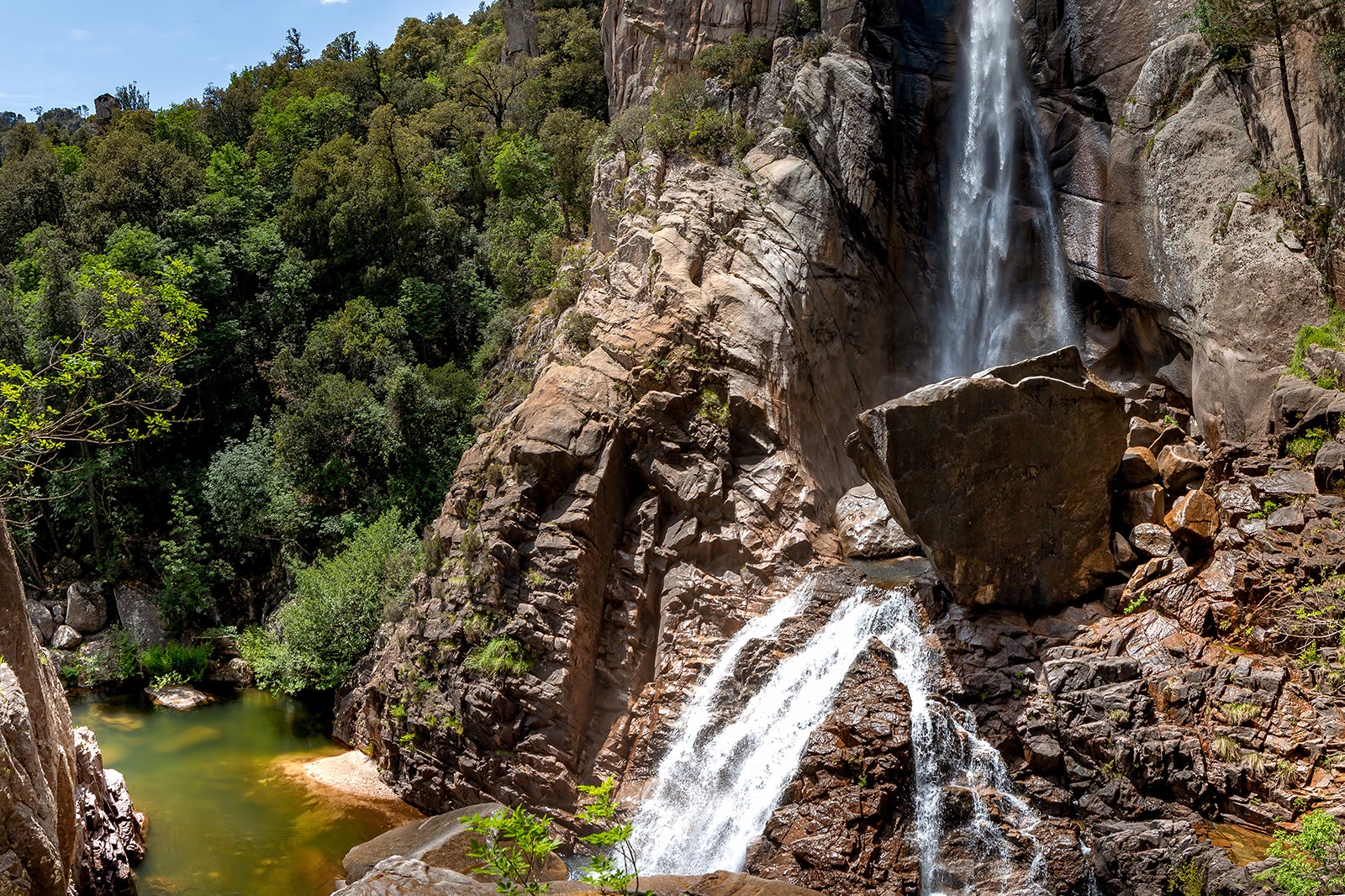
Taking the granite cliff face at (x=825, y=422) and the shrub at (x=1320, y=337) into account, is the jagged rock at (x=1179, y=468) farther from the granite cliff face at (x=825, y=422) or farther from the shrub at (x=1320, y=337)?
the shrub at (x=1320, y=337)

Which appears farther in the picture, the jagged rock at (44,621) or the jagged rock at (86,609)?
the jagged rock at (86,609)

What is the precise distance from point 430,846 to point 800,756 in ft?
20.3

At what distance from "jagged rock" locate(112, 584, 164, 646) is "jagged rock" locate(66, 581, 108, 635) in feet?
1.57

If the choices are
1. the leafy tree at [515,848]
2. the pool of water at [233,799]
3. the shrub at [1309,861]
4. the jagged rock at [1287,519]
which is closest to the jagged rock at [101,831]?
the pool of water at [233,799]

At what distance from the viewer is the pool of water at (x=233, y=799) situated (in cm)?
1686

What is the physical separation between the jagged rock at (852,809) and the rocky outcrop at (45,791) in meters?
9.35

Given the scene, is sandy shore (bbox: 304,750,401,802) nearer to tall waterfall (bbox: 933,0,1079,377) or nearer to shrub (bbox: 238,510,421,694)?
shrub (bbox: 238,510,421,694)

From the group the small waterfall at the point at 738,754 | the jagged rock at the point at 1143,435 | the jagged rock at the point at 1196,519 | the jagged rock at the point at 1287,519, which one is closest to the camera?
the small waterfall at the point at 738,754

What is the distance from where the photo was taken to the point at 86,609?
30.5 metres

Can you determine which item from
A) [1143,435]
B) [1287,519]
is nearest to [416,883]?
[1287,519]

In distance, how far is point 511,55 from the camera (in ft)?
163

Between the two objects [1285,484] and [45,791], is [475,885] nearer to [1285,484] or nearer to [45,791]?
[45,791]

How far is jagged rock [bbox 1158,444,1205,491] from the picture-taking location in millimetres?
17375

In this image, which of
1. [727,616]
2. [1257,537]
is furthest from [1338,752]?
[727,616]
